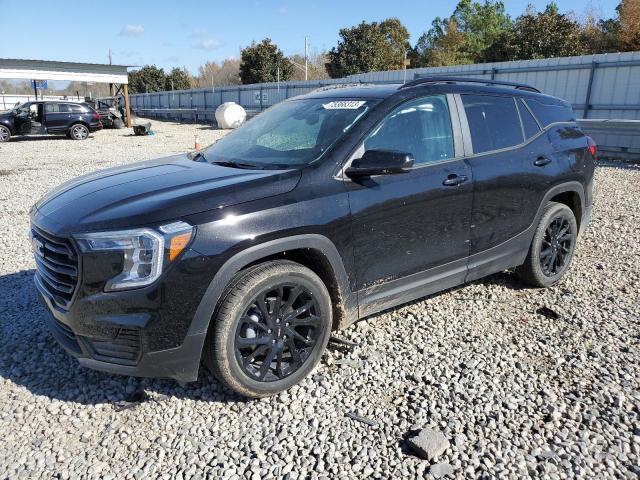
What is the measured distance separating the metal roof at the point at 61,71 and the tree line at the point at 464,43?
1275 cm

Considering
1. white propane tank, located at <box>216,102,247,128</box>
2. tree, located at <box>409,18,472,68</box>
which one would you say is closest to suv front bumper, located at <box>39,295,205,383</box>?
white propane tank, located at <box>216,102,247,128</box>

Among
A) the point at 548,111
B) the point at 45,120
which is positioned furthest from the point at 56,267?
the point at 45,120

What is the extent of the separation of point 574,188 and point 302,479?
3724 millimetres

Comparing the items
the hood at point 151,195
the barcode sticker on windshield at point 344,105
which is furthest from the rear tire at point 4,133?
the barcode sticker on windshield at point 344,105

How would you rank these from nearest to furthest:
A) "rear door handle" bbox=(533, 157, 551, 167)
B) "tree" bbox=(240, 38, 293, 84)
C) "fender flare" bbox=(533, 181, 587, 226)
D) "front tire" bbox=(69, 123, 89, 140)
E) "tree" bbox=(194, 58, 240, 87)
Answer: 1. "rear door handle" bbox=(533, 157, 551, 167)
2. "fender flare" bbox=(533, 181, 587, 226)
3. "front tire" bbox=(69, 123, 89, 140)
4. "tree" bbox=(240, 38, 293, 84)
5. "tree" bbox=(194, 58, 240, 87)

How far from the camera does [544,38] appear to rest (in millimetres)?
27031

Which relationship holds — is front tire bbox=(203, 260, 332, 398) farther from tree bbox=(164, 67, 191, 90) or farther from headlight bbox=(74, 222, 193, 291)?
tree bbox=(164, 67, 191, 90)

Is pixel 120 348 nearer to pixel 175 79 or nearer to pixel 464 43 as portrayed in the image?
pixel 464 43

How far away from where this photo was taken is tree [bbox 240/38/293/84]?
138 ft

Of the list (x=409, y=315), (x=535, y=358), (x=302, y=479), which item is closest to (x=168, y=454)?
(x=302, y=479)

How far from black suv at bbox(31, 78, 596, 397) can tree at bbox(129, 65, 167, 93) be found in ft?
208

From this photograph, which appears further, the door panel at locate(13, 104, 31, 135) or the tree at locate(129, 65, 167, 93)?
the tree at locate(129, 65, 167, 93)

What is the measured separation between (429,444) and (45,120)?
75.2ft

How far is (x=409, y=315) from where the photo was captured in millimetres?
4062
